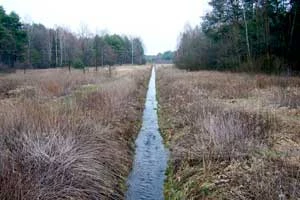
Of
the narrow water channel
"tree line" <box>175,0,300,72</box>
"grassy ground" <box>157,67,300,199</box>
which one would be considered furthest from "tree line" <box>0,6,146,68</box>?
"grassy ground" <box>157,67,300,199</box>

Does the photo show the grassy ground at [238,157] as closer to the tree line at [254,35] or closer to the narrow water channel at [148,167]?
the narrow water channel at [148,167]

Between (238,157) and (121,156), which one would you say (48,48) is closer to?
(121,156)

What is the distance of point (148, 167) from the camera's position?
8.34 metres

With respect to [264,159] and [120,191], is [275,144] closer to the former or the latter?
[264,159]

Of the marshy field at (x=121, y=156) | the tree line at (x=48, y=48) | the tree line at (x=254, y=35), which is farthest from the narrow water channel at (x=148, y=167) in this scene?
the tree line at (x=48, y=48)

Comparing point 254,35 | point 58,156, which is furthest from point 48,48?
point 58,156

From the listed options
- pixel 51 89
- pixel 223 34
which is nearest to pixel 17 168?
pixel 51 89

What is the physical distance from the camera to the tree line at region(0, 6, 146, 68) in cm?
4950

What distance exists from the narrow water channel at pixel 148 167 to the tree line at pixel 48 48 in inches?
1075

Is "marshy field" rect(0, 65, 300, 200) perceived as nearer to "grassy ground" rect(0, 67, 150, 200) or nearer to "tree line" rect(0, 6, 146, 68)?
"grassy ground" rect(0, 67, 150, 200)

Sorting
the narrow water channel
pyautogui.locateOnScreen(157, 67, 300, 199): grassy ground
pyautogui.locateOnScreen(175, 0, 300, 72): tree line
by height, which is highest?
pyautogui.locateOnScreen(175, 0, 300, 72): tree line

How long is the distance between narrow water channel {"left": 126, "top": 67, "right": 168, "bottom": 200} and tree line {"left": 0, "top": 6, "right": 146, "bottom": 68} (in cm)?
2732

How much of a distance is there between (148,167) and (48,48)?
204ft

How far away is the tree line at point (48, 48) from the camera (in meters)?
49.5
